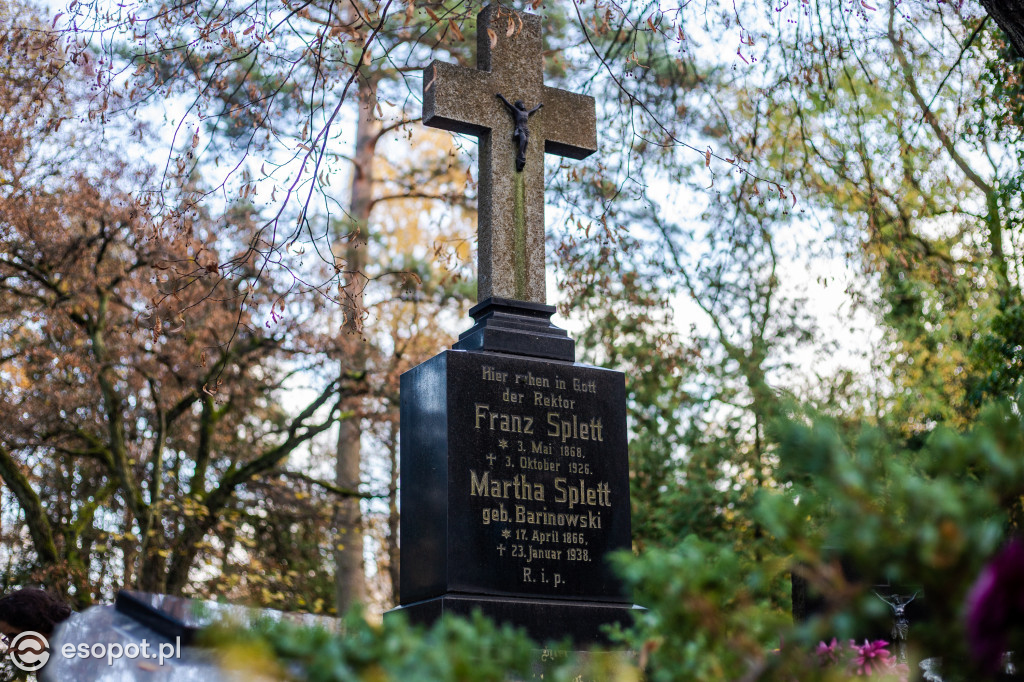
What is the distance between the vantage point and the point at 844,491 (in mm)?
1463

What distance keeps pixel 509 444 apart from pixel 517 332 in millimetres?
681

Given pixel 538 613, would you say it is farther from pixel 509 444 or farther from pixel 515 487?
pixel 509 444

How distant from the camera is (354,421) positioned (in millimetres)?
15539

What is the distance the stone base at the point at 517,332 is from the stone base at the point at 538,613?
1.36 meters

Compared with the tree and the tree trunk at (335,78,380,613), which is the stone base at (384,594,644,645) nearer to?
the tree

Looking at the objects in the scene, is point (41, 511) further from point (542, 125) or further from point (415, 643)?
point (415, 643)

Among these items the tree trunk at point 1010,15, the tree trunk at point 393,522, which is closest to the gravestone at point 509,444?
the tree trunk at point 1010,15

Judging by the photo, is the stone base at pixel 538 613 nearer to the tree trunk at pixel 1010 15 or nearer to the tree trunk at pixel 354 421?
the tree trunk at pixel 1010 15

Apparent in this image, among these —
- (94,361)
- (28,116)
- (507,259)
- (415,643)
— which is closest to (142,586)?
(94,361)

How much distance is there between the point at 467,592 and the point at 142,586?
8079 mm

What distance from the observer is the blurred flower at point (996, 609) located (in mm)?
1324

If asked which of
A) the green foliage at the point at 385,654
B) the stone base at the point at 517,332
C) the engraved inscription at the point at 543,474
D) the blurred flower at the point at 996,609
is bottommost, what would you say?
the green foliage at the point at 385,654

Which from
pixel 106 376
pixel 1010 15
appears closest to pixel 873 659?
pixel 1010 15

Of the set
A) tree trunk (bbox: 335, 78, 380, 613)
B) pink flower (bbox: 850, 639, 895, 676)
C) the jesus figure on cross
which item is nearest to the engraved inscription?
the jesus figure on cross
